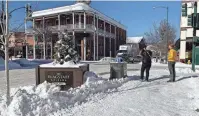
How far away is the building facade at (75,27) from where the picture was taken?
Result: 52.2 meters

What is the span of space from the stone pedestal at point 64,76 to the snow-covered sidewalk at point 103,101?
0.46 meters

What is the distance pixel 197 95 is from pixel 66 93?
14.0ft

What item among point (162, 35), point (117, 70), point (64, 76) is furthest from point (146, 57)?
point (162, 35)

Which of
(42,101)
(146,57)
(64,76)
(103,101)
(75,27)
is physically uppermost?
(75,27)

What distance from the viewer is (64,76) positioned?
1004cm

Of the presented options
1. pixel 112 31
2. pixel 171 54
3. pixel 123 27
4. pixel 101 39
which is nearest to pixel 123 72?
pixel 171 54

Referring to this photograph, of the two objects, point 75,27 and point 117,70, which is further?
point 75,27

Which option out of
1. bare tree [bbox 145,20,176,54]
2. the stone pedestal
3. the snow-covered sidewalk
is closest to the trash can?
the snow-covered sidewalk

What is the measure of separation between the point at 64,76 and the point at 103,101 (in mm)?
2252

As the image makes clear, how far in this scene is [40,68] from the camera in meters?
10.2

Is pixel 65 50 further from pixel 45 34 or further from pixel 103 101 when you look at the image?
pixel 45 34

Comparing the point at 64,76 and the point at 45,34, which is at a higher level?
the point at 45,34

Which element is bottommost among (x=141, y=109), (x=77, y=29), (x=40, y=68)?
(x=141, y=109)

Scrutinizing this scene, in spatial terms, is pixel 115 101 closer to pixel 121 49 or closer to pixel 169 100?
pixel 169 100
